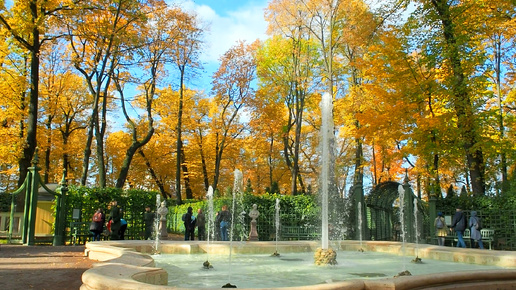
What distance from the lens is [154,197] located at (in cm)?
1914

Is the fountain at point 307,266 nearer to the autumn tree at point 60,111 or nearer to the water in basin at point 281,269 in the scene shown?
the water in basin at point 281,269

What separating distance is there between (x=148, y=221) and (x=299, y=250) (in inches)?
337

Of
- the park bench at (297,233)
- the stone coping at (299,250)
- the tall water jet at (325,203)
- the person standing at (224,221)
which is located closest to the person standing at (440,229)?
the park bench at (297,233)

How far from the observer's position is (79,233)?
635 inches

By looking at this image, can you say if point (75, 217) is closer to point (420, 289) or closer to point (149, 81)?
point (149, 81)

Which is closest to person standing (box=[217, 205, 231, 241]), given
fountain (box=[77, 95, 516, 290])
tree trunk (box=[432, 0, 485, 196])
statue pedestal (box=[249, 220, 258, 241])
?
statue pedestal (box=[249, 220, 258, 241])

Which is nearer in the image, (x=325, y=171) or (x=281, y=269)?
(x=281, y=269)

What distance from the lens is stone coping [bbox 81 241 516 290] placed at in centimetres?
462

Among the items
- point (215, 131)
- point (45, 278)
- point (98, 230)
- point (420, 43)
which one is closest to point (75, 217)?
point (98, 230)

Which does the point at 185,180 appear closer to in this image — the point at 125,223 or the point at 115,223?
the point at 125,223

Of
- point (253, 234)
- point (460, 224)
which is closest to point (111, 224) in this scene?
point (253, 234)

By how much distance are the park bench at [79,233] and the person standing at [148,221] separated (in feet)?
7.43

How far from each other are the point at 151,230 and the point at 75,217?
3.38m

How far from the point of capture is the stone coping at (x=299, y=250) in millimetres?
4617
